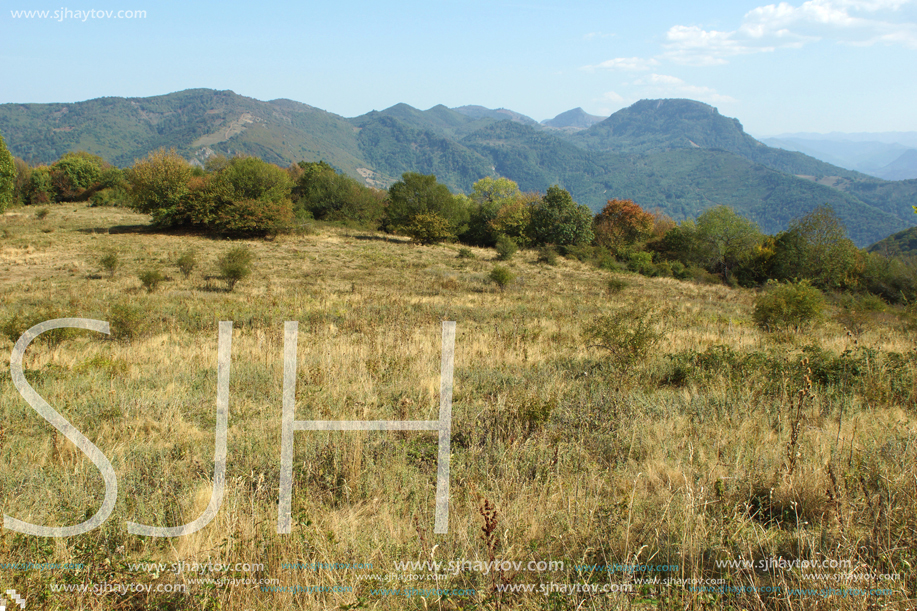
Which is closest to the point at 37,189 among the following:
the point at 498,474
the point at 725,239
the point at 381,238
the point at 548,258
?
the point at 381,238

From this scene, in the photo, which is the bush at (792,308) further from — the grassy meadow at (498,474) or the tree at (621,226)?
the tree at (621,226)

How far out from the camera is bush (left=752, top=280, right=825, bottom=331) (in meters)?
11.8

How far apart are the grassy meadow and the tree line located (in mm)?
34418

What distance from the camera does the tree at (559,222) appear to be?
5522cm

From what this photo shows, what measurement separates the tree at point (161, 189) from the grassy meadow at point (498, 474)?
3995cm

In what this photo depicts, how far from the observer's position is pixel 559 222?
182 feet

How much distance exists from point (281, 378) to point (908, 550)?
576 cm

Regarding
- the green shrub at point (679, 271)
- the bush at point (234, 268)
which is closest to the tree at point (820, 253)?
the green shrub at point (679, 271)

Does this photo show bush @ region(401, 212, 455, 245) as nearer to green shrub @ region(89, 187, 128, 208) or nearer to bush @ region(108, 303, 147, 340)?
green shrub @ region(89, 187, 128, 208)

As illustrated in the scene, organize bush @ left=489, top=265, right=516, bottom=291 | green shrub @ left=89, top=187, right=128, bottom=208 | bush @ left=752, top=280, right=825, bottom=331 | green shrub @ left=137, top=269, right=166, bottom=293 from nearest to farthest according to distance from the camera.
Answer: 1. bush @ left=752, top=280, right=825, bottom=331
2. green shrub @ left=137, top=269, right=166, bottom=293
3. bush @ left=489, top=265, right=516, bottom=291
4. green shrub @ left=89, top=187, right=128, bottom=208

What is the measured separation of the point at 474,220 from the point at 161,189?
114 feet

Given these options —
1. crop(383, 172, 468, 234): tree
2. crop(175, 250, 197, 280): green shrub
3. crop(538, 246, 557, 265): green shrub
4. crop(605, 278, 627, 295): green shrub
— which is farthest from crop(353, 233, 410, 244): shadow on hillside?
crop(605, 278, 627, 295): green shrub

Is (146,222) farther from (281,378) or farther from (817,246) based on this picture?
(817,246)

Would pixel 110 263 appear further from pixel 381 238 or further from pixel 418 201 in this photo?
pixel 418 201
